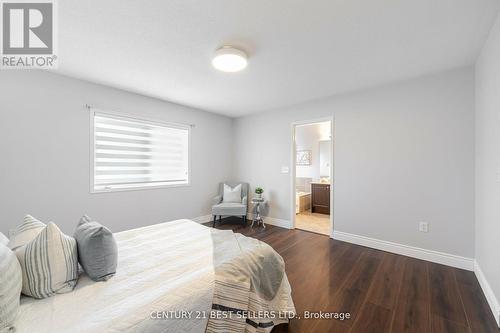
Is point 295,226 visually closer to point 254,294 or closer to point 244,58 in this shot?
point 254,294

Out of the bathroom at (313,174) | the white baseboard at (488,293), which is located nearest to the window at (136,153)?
the bathroom at (313,174)

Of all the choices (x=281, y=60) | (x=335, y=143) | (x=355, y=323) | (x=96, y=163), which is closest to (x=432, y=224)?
(x=335, y=143)

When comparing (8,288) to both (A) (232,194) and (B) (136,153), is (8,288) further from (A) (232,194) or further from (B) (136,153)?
(A) (232,194)

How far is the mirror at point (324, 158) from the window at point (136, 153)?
398cm

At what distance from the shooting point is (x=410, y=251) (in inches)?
111

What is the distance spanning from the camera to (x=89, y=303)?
3.31ft

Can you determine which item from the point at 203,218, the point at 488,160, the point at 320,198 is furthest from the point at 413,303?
the point at 320,198

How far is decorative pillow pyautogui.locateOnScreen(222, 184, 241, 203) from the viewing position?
448 cm

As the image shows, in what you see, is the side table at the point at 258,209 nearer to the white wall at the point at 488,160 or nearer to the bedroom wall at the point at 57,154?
the bedroom wall at the point at 57,154

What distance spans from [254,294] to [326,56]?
7.99 feet

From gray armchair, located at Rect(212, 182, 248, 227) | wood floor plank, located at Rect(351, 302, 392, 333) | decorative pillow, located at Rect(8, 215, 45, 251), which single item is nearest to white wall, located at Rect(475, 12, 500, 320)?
wood floor plank, located at Rect(351, 302, 392, 333)

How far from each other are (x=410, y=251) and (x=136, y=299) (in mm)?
3370

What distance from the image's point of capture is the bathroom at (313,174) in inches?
209

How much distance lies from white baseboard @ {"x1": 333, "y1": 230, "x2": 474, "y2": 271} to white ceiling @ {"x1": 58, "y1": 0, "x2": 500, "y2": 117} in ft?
7.76
